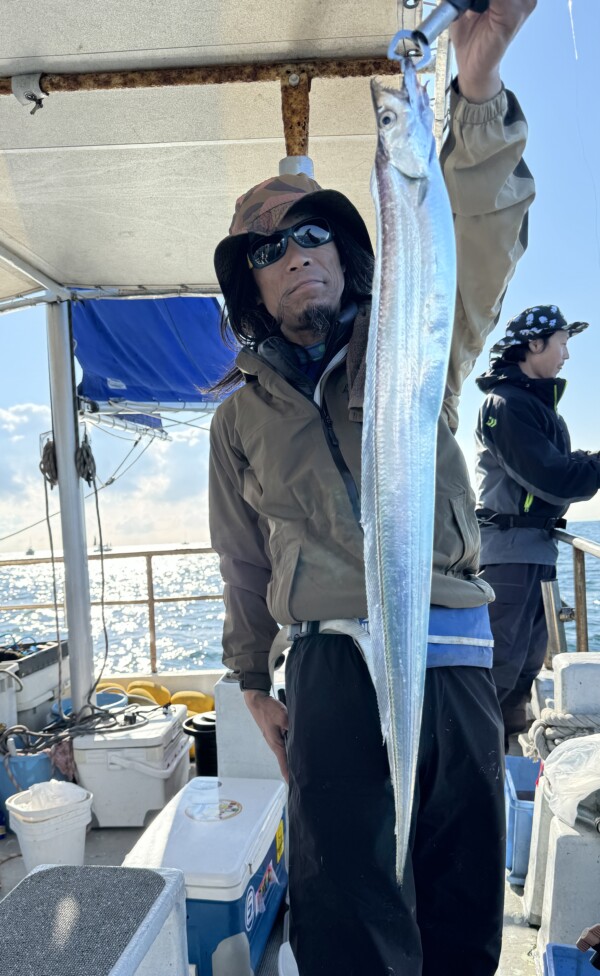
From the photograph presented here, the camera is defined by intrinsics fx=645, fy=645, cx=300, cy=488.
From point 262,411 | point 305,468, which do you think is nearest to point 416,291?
point 305,468

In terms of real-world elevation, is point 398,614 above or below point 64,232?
below

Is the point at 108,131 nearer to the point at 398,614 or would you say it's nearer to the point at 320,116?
the point at 320,116

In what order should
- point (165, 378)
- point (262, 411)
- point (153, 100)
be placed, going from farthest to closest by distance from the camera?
point (165, 378), point (153, 100), point (262, 411)

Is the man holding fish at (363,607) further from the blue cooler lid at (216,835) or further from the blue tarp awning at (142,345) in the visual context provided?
the blue tarp awning at (142,345)

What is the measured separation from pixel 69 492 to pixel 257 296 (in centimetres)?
273

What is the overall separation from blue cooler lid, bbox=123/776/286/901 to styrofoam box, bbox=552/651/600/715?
1.16 meters

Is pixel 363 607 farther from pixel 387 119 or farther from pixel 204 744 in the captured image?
pixel 204 744

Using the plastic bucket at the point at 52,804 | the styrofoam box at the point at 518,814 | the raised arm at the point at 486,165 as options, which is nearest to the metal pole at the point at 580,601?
the styrofoam box at the point at 518,814

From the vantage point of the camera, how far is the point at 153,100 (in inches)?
93.7

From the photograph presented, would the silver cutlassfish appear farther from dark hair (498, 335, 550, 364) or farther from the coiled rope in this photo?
dark hair (498, 335, 550, 364)

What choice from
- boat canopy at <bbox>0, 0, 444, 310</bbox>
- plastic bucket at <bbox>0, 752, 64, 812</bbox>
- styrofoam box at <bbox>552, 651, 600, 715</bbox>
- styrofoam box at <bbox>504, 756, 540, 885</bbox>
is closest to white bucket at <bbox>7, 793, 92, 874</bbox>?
plastic bucket at <bbox>0, 752, 64, 812</bbox>

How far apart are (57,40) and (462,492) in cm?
199

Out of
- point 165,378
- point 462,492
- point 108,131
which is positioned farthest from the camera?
point 165,378

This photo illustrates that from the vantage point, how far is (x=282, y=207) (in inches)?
63.1
